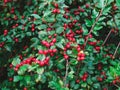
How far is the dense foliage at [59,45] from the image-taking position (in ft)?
9.65

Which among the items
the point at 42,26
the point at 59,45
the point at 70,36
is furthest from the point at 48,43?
the point at 70,36

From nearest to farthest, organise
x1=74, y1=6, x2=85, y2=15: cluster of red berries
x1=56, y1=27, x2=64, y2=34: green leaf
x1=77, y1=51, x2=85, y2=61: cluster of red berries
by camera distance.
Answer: x1=77, y1=51, x2=85, y2=61: cluster of red berries, x1=56, y1=27, x2=64, y2=34: green leaf, x1=74, y1=6, x2=85, y2=15: cluster of red berries

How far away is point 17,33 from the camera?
352 centimetres

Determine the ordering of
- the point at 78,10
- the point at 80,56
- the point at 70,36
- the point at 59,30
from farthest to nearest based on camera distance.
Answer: the point at 78,10 → the point at 70,36 → the point at 59,30 → the point at 80,56

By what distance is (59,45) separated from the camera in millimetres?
2949

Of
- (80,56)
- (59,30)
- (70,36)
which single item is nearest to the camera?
(80,56)

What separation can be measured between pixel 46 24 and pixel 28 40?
686 mm

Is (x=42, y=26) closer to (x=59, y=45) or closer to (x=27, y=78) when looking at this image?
(x=59, y=45)

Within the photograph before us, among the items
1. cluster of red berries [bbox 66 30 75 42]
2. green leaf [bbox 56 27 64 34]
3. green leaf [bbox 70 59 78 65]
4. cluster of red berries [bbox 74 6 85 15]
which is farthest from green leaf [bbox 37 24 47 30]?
cluster of red berries [bbox 74 6 85 15]

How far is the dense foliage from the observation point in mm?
2941

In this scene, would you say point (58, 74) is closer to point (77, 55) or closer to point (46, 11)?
point (77, 55)

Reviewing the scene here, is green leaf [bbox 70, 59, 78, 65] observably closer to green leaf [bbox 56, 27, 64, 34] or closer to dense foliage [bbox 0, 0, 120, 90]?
dense foliage [bbox 0, 0, 120, 90]

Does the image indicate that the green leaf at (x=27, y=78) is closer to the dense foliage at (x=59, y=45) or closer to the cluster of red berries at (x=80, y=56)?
the dense foliage at (x=59, y=45)

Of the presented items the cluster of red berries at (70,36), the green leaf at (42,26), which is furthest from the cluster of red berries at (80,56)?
the green leaf at (42,26)
